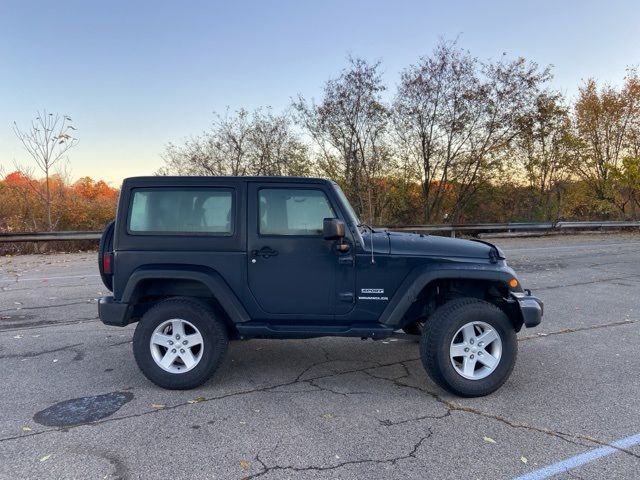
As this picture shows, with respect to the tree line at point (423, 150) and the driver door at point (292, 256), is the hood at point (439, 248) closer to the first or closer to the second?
the driver door at point (292, 256)

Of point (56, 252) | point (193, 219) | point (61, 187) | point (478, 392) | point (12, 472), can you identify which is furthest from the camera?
point (61, 187)

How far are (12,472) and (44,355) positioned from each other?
2510 millimetres

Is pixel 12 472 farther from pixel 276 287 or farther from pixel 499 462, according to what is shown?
pixel 499 462

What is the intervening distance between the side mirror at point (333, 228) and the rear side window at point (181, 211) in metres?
0.87

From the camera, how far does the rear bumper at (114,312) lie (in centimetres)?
426

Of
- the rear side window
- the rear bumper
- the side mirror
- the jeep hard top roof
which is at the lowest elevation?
the rear bumper

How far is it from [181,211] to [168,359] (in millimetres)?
1297

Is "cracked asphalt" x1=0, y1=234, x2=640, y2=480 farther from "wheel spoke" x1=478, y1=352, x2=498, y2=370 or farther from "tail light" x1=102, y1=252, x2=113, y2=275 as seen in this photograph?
"tail light" x1=102, y1=252, x2=113, y2=275

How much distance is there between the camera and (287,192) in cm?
434

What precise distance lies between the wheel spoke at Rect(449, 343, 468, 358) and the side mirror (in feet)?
4.36

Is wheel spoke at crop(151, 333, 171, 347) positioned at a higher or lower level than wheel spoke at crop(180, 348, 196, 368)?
higher

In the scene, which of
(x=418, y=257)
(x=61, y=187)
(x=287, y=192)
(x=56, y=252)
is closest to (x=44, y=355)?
(x=287, y=192)

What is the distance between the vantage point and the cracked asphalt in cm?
304

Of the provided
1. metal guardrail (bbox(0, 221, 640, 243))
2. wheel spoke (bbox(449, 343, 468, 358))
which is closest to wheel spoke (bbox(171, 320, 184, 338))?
wheel spoke (bbox(449, 343, 468, 358))
